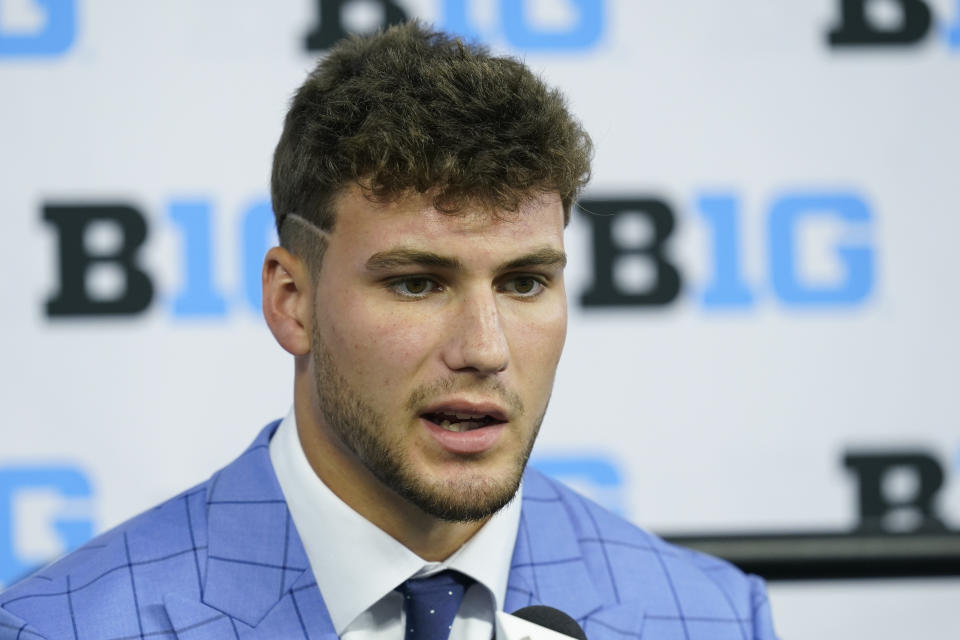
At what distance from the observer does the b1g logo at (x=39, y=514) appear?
237 centimetres

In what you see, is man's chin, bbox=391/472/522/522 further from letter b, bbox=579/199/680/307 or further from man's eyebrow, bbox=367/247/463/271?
letter b, bbox=579/199/680/307

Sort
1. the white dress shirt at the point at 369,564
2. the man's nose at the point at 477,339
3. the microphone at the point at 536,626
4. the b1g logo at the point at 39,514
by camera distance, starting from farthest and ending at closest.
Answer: the b1g logo at the point at 39,514
the white dress shirt at the point at 369,564
the man's nose at the point at 477,339
the microphone at the point at 536,626

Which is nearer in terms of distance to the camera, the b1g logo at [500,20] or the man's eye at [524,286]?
the man's eye at [524,286]

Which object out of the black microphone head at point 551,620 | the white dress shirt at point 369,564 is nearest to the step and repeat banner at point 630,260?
the white dress shirt at point 369,564

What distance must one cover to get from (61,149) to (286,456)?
1196mm

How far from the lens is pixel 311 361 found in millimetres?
1470

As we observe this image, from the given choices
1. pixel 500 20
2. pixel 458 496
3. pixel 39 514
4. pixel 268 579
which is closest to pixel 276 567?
pixel 268 579

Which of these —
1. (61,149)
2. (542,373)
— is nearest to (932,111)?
(542,373)

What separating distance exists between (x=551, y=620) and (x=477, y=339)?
30cm

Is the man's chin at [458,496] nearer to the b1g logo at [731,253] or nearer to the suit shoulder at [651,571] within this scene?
the suit shoulder at [651,571]

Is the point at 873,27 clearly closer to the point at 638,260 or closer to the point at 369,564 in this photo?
the point at 638,260

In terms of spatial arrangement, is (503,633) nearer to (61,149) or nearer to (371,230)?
(371,230)

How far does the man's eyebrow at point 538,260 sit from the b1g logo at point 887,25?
146 centimetres

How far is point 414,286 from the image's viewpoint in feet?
4.44
